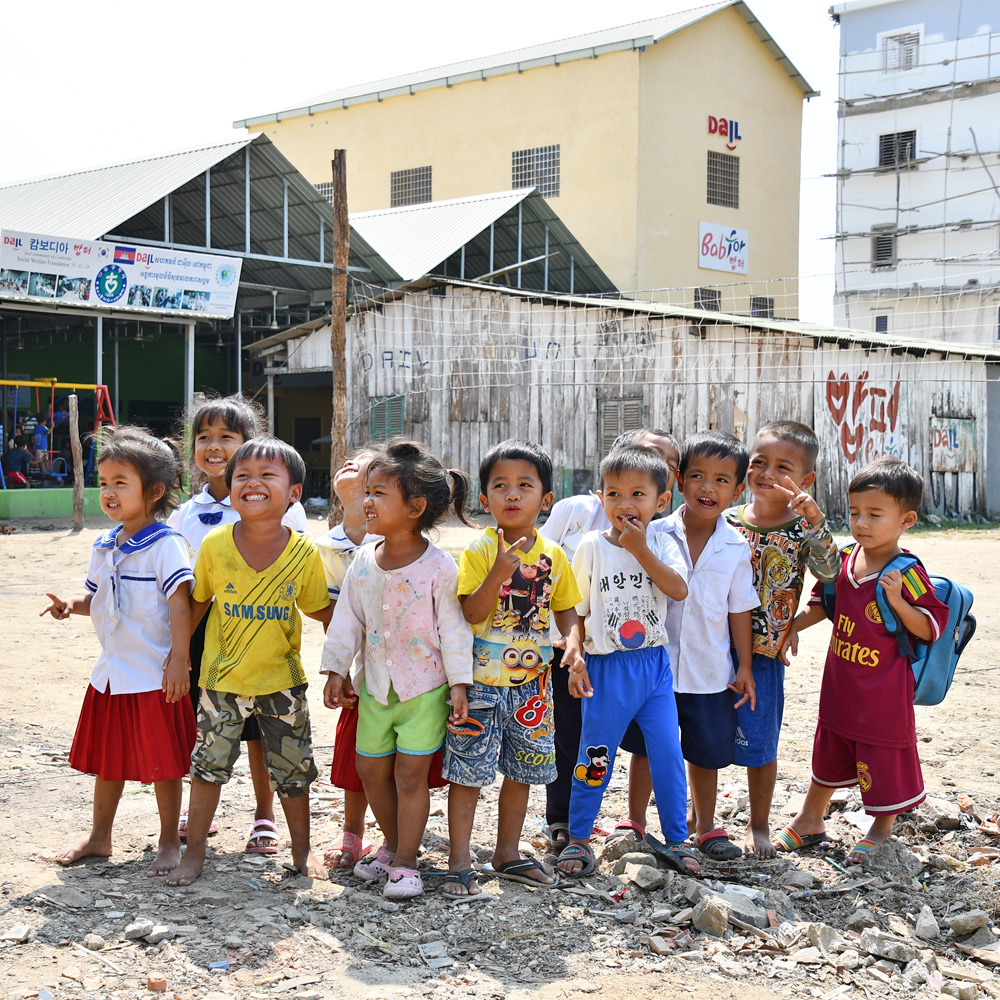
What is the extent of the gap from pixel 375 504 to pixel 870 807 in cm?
202

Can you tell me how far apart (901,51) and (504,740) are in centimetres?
3279

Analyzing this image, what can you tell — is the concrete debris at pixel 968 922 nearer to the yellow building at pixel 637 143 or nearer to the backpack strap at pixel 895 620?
the backpack strap at pixel 895 620

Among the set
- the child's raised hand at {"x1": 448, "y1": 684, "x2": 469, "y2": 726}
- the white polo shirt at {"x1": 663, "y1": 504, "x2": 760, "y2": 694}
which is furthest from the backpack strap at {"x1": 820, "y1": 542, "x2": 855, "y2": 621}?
the child's raised hand at {"x1": 448, "y1": 684, "x2": 469, "y2": 726}

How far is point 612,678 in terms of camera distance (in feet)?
10.9

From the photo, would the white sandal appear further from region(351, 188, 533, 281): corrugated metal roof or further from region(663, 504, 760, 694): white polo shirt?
region(351, 188, 533, 281): corrugated metal roof

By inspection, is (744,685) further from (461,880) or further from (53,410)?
(53,410)

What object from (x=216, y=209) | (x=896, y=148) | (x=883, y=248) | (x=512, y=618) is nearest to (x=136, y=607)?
(x=512, y=618)

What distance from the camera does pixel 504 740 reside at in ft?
10.5

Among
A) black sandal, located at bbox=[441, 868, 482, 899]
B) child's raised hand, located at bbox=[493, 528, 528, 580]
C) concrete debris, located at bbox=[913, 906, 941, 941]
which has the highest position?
child's raised hand, located at bbox=[493, 528, 528, 580]

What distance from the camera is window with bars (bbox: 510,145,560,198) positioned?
1019 inches

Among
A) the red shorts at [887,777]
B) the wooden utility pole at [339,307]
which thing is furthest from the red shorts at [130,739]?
the wooden utility pole at [339,307]

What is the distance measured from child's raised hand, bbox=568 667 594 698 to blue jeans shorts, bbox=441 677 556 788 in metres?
0.11

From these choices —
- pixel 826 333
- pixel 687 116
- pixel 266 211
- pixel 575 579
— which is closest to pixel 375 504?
pixel 575 579

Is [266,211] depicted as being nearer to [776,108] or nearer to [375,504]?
[776,108]
